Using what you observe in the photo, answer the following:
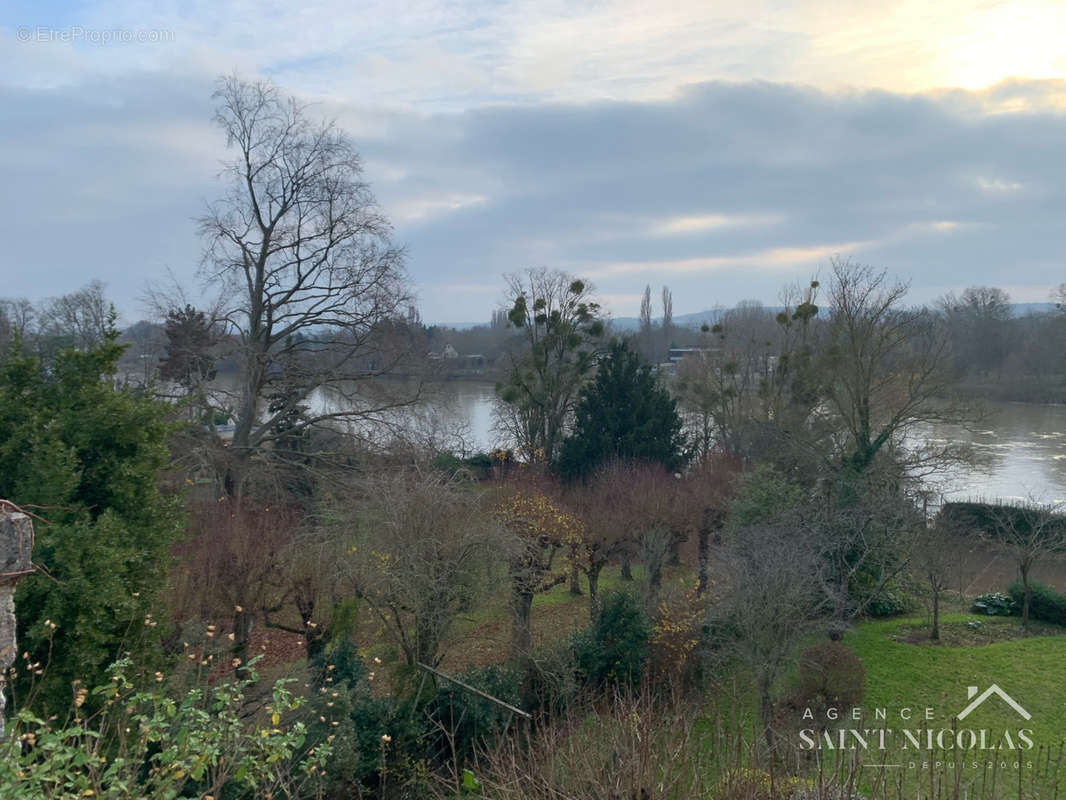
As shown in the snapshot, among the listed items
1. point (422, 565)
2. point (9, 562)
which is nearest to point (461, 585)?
point (422, 565)

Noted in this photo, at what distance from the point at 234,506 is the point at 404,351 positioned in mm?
5086

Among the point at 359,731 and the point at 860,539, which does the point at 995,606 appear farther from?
the point at 359,731

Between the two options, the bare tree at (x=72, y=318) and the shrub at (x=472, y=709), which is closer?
the shrub at (x=472, y=709)

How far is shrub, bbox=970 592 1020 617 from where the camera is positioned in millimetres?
16703

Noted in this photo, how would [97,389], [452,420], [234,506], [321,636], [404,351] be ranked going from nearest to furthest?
[97,389]
[321,636]
[234,506]
[404,351]
[452,420]

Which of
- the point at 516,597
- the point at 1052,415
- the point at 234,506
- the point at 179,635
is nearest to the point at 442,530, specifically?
the point at 516,597

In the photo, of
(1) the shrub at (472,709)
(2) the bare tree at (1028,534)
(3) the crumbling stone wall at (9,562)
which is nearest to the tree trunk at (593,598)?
(1) the shrub at (472,709)

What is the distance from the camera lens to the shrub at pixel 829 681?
10852mm

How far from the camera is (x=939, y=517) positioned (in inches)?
792

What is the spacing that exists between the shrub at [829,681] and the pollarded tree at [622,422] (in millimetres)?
9980

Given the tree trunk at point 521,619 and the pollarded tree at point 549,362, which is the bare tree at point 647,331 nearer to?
the pollarded tree at point 549,362

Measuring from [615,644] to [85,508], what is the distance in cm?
766

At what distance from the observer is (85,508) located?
774 centimetres

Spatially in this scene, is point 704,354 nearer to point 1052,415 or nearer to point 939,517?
point 939,517
